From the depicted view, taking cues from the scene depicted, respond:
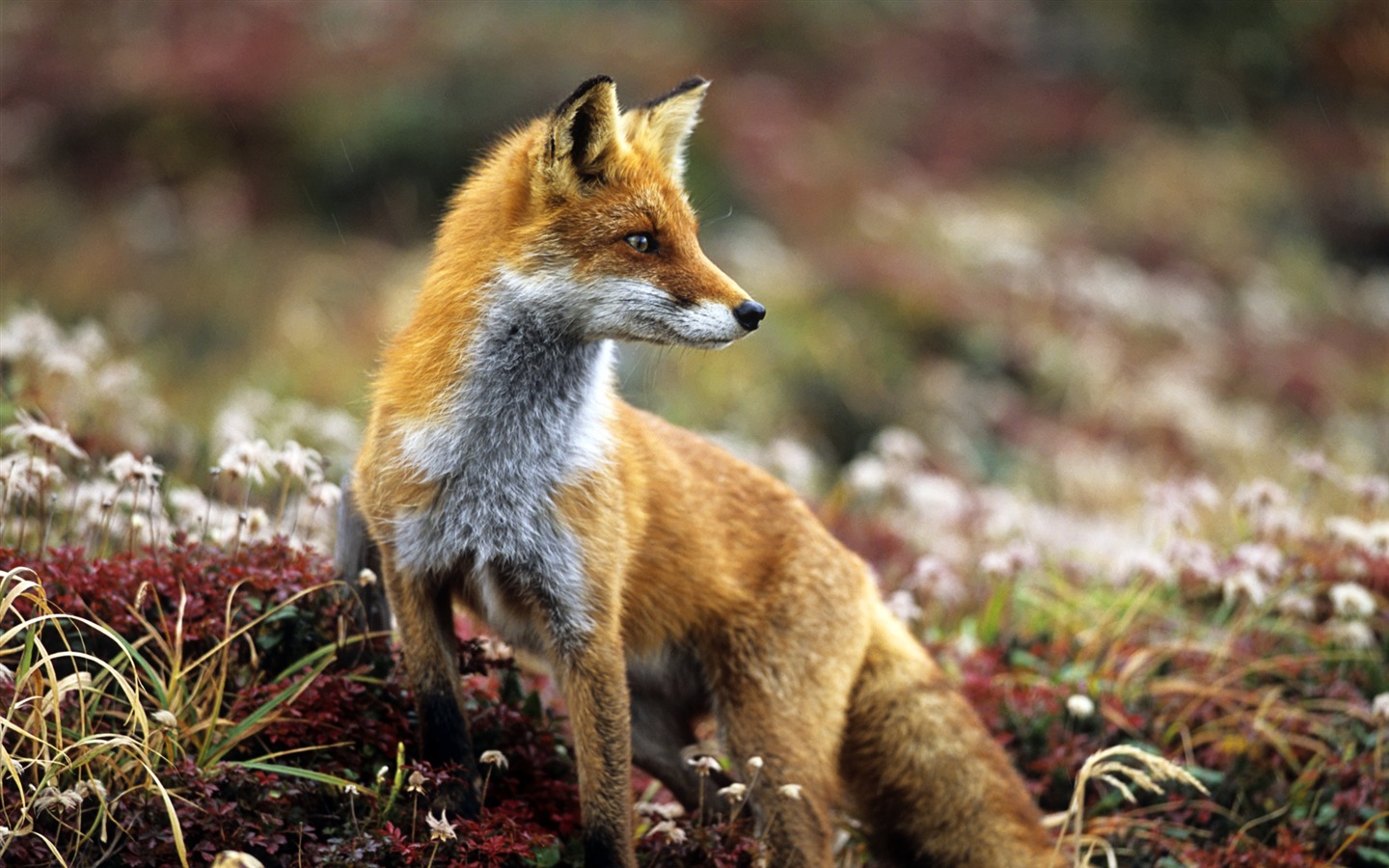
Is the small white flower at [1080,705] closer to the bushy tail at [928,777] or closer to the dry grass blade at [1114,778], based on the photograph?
the dry grass blade at [1114,778]

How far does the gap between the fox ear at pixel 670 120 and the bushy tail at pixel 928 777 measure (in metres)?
2.20

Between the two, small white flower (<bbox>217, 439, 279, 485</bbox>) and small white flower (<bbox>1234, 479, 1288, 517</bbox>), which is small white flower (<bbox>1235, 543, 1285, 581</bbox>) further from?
small white flower (<bbox>217, 439, 279, 485</bbox>)

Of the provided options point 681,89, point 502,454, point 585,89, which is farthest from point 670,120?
point 502,454

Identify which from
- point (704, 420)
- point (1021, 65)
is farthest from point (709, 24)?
point (704, 420)

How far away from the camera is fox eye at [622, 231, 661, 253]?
4.14 metres

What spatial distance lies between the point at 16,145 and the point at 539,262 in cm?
1340

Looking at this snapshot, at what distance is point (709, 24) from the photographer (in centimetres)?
1964

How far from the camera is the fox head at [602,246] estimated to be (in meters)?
4.05

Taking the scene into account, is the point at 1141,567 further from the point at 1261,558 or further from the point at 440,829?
the point at 440,829

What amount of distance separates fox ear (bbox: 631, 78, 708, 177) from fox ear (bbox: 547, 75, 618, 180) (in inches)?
11.2

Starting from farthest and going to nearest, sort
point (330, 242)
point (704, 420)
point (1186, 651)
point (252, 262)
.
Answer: point (330, 242)
point (252, 262)
point (704, 420)
point (1186, 651)

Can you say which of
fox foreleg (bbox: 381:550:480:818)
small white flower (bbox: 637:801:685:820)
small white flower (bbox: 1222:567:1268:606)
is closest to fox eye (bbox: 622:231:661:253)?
fox foreleg (bbox: 381:550:480:818)

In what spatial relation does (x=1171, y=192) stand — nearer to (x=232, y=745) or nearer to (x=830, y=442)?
(x=830, y=442)

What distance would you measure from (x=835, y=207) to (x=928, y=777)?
12.9 meters
